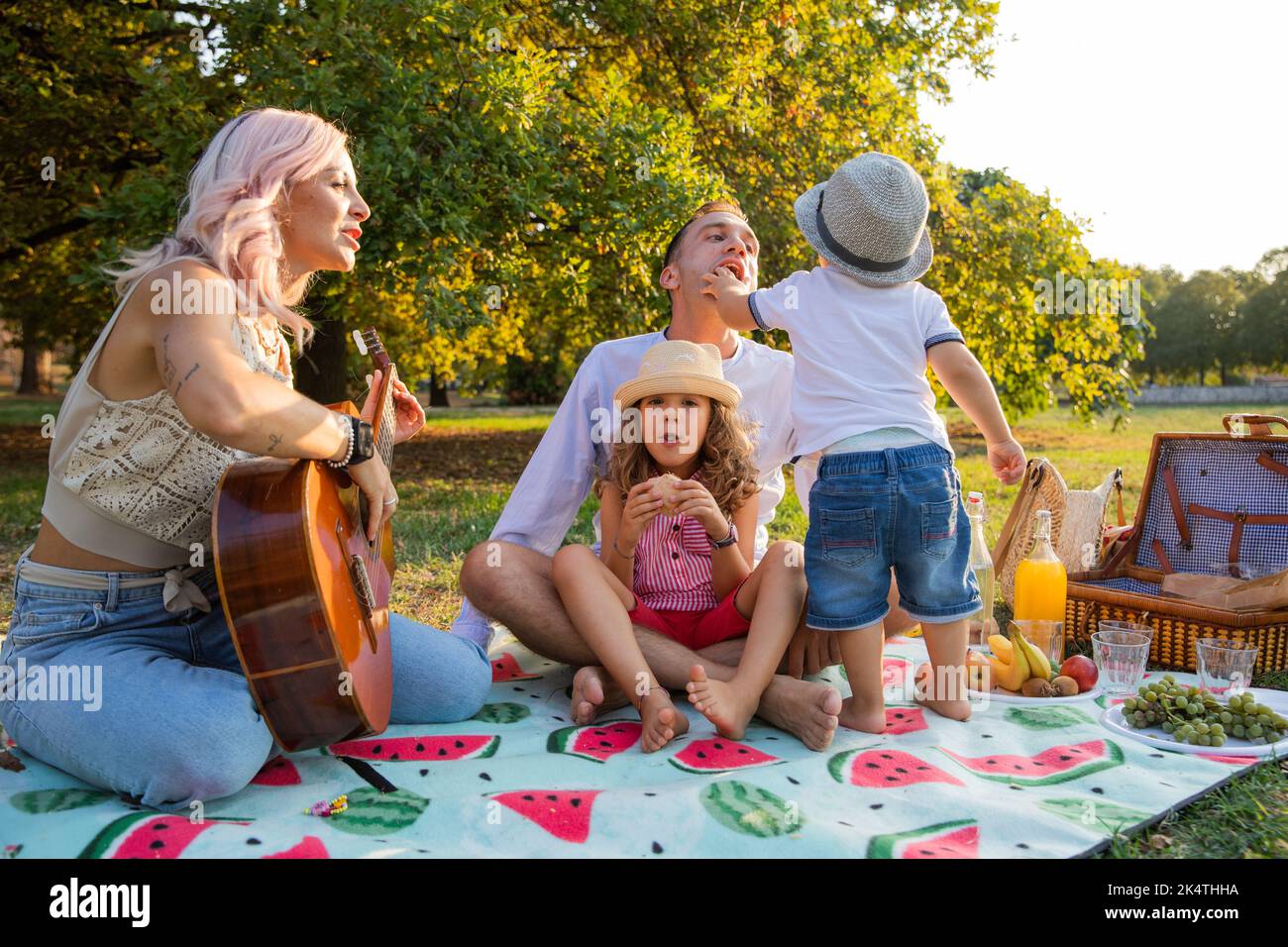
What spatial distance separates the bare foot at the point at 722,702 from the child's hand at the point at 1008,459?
44.5 inches

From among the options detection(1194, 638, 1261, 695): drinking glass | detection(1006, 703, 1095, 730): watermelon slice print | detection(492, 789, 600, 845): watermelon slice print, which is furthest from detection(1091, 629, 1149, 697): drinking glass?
detection(492, 789, 600, 845): watermelon slice print

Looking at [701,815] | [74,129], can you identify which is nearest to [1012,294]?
[701,815]

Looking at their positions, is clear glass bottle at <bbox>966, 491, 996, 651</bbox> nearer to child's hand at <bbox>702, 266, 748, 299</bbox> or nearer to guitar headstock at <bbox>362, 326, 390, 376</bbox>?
child's hand at <bbox>702, 266, 748, 299</bbox>

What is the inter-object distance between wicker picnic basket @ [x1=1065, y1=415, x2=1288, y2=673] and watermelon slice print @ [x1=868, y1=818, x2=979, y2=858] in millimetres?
1919

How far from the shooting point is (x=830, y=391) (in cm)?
314

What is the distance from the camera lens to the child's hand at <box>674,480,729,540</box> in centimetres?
301

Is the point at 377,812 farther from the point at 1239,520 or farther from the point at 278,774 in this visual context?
the point at 1239,520

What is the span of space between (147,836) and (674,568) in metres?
1.84

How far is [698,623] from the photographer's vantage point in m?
3.45

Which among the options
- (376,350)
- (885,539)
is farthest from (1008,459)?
(376,350)

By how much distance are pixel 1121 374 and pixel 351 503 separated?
926cm

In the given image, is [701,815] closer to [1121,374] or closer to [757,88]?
[757,88]

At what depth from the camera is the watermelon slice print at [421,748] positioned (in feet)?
9.25


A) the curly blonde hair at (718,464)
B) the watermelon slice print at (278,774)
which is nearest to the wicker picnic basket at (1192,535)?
the curly blonde hair at (718,464)
